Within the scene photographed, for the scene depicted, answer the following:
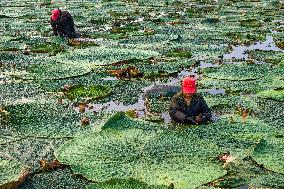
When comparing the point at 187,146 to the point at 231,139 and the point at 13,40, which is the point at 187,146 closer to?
the point at 231,139

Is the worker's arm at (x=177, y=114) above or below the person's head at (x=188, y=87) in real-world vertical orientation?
below

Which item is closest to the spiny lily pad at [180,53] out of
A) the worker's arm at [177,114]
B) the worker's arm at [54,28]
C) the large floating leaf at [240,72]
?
the large floating leaf at [240,72]

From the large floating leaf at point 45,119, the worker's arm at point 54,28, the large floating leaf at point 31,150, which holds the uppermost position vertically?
the worker's arm at point 54,28

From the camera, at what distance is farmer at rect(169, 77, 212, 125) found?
8.55 m

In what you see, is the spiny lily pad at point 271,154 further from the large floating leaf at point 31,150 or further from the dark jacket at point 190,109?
the large floating leaf at point 31,150

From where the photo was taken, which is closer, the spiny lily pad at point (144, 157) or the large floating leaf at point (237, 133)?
the spiny lily pad at point (144, 157)

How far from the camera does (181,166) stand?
6824 mm

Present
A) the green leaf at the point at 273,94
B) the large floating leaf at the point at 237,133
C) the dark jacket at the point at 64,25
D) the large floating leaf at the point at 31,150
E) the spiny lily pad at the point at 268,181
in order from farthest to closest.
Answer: the dark jacket at the point at 64,25 → the green leaf at the point at 273,94 → the large floating leaf at the point at 237,133 → the large floating leaf at the point at 31,150 → the spiny lily pad at the point at 268,181

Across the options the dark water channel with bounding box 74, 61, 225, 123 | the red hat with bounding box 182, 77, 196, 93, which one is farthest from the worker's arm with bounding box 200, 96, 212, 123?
the dark water channel with bounding box 74, 61, 225, 123

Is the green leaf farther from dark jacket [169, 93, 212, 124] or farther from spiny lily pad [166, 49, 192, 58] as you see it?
spiny lily pad [166, 49, 192, 58]

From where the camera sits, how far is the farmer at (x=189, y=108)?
8.55 m

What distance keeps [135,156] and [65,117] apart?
243 cm

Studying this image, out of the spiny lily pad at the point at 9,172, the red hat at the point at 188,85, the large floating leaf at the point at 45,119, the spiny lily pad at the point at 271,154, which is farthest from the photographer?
the red hat at the point at 188,85

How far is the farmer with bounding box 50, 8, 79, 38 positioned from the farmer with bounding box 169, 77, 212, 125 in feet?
28.4
